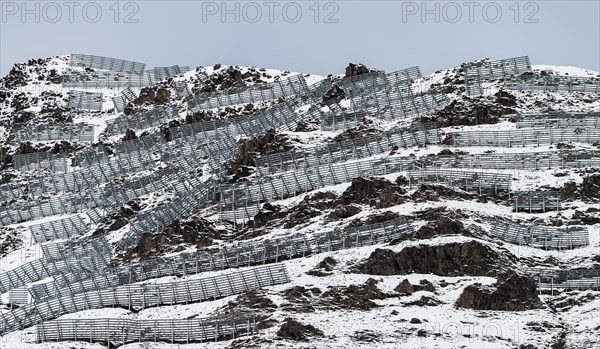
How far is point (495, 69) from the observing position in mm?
166125

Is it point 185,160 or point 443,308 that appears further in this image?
point 185,160

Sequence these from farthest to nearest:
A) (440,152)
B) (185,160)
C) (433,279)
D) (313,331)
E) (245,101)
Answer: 1. (245,101)
2. (185,160)
3. (440,152)
4. (433,279)
5. (313,331)

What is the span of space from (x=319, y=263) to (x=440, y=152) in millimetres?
26631

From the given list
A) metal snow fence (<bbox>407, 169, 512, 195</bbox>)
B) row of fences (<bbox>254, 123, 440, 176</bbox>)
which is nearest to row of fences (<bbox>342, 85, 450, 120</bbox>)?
row of fences (<bbox>254, 123, 440, 176</bbox>)

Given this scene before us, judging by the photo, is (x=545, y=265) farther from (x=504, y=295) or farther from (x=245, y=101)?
(x=245, y=101)

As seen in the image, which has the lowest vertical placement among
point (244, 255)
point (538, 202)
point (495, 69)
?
point (244, 255)

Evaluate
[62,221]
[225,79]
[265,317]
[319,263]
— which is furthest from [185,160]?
[265,317]

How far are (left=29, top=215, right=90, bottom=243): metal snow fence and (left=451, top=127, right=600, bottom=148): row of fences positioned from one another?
32943 mm

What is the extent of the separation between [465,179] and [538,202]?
248 inches

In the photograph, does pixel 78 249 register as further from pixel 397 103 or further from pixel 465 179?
pixel 397 103

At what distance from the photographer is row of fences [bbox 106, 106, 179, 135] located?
16900 centimetres

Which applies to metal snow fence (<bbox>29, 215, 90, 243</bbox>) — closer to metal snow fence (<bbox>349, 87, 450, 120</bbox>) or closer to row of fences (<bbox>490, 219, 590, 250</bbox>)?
metal snow fence (<bbox>349, 87, 450, 120</bbox>)

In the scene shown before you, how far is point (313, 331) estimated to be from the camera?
105 meters

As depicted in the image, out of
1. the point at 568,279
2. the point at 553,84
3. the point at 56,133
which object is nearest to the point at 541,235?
the point at 568,279
